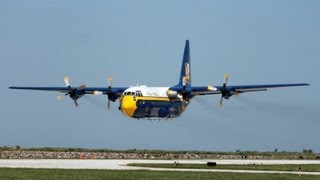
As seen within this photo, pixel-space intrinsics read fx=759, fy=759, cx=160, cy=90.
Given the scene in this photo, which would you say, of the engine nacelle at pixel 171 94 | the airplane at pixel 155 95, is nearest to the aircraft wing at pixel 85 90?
the airplane at pixel 155 95

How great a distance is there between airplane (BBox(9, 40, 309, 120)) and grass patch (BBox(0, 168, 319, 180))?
138ft

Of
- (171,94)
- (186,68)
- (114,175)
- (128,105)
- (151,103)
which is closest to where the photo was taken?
(114,175)

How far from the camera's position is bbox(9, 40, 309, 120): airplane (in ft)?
335

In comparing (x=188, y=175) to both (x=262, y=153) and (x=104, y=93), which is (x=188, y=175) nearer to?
(x=104, y=93)

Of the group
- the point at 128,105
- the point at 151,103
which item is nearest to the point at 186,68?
the point at 151,103

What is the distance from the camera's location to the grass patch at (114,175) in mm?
53250

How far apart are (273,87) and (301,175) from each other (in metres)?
45.3

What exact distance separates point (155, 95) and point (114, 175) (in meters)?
49.7

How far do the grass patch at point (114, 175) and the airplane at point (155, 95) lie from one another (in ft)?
138

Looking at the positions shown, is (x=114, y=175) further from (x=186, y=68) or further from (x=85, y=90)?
(x=186, y=68)

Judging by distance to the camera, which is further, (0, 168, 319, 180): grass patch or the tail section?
the tail section

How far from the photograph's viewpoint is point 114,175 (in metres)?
55.5

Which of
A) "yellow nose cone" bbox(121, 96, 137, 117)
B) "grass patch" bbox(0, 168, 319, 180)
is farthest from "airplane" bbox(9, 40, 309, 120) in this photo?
"grass patch" bbox(0, 168, 319, 180)

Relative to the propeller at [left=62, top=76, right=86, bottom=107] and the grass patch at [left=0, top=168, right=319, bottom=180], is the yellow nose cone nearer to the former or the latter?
the propeller at [left=62, top=76, right=86, bottom=107]
